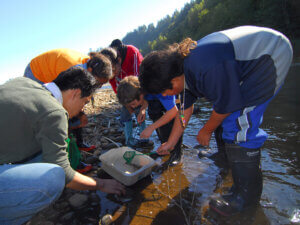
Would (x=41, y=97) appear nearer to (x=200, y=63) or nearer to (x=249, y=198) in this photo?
(x=200, y=63)

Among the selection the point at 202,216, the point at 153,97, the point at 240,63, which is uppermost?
the point at 240,63

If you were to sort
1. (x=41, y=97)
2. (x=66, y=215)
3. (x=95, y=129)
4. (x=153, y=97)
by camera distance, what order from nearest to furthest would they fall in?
(x=41, y=97) → (x=66, y=215) → (x=153, y=97) → (x=95, y=129)

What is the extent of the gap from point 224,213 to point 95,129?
409 cm

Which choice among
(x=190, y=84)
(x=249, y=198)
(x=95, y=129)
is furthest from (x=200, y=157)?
(x=95, y=129)

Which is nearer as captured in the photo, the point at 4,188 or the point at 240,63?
the point at 4,188

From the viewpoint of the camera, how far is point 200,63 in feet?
4.87

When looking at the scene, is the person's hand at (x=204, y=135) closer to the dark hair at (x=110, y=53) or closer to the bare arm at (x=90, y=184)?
the bare arm at (x=90, y=184)

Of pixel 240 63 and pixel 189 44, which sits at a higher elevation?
pixel 189 44

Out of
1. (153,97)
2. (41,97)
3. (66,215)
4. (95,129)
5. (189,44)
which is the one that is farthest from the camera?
(95,129)

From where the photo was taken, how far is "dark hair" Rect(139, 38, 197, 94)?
5.58ft

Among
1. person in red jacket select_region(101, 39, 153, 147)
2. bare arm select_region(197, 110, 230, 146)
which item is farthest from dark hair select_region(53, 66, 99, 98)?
person in red jacket select_region(101, 39, 153, 147)

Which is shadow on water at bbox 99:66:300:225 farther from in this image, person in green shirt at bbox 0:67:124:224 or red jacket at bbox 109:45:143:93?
red jacket at bbox 109:45:143:93

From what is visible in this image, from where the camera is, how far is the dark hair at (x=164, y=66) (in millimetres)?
1701

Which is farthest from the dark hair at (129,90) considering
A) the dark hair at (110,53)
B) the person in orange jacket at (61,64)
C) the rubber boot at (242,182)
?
the rubber boot at (242,182)
